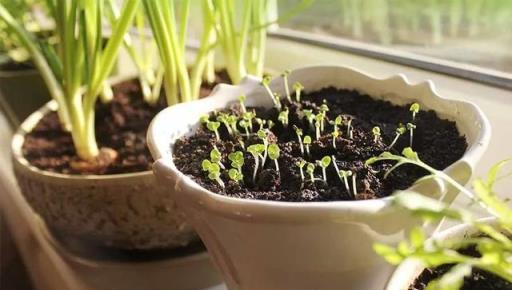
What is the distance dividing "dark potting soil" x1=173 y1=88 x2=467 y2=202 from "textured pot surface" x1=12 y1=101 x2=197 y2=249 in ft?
0.32

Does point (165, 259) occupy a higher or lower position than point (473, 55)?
lower

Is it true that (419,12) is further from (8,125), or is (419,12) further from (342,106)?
(8,125)

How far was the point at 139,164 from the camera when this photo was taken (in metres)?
0.62

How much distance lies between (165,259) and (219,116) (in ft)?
0.66

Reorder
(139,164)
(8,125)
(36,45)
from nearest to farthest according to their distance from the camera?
(139,164) → (36,45) → (8,125)

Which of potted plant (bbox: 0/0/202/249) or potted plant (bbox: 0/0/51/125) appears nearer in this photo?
potted plant (bbox: 0/0/202/249)

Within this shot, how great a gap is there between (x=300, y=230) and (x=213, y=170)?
0.26 feet

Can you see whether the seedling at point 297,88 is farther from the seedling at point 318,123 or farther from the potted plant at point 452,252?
the potted plant at point 452,252

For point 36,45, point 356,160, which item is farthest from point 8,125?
point 356,160

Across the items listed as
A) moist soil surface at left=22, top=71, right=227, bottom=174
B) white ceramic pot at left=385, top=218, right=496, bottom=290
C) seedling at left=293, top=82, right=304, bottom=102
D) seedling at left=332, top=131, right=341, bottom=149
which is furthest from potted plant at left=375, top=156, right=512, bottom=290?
moist soil surface at left=22, top=71, right=227, bottom=174

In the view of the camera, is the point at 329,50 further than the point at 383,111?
Yes

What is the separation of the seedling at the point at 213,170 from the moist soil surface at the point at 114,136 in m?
0.22

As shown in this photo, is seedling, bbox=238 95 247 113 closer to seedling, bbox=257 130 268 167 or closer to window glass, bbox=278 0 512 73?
seedling, bbox=257 130 268 167

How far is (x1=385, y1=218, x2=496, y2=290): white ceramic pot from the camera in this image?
0.35 m
